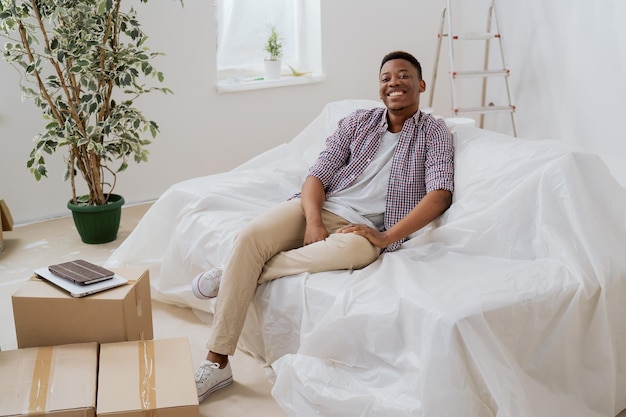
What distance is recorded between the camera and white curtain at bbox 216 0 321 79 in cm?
467

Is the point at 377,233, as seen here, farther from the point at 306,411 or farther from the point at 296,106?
the point at 296,106

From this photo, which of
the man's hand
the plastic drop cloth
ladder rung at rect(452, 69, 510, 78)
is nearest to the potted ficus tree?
the plastic drop cloth

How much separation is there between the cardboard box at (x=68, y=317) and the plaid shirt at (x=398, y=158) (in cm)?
87

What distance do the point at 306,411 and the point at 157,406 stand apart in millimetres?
417

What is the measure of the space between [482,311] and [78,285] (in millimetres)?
1164

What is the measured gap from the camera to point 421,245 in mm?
2494

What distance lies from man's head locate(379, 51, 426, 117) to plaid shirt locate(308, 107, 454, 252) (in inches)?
2.2

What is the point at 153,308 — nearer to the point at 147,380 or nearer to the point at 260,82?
the point at 147,380

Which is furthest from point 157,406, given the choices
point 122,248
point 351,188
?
point 122,248

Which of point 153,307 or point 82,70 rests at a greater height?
point 82,70

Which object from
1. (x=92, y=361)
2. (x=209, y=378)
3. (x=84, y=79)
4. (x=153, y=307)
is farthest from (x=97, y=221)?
(x=92, y=361)

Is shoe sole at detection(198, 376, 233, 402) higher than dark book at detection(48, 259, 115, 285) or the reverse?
the reverse

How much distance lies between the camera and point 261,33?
15.7 feet

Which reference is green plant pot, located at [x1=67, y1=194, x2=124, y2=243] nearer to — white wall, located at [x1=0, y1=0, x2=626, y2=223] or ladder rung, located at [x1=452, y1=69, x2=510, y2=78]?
white wall, located at [x1=0, y1=0, x2=626, y2=223]
